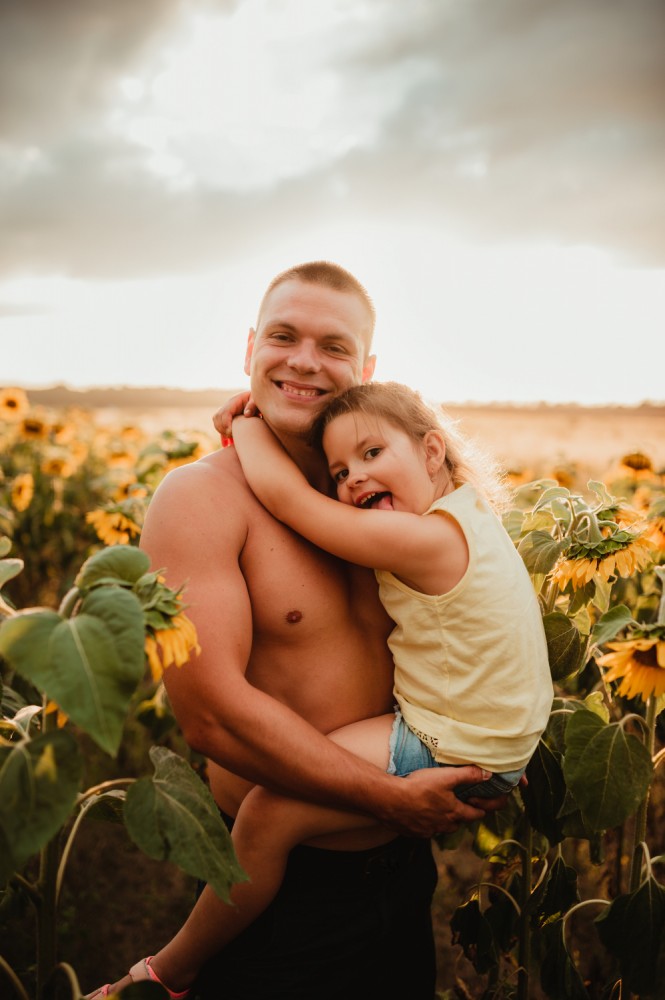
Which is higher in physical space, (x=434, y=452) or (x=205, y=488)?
(x=434, y=452)

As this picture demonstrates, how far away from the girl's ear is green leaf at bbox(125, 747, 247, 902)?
1121 millimetres

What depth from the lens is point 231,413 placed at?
2379 mm

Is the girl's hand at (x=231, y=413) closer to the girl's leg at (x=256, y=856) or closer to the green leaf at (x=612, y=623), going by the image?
the girl's leg at (x=256, y=856)

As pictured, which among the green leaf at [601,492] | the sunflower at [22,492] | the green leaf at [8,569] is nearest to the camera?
the green leaf at [8,569]

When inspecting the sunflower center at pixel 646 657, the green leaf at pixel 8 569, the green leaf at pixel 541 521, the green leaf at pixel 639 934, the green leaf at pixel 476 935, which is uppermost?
the green leaf at pixel 541 521

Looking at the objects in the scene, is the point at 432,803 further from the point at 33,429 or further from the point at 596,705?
the point at 33,429

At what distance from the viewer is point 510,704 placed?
5.85 feet

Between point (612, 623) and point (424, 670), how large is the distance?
20.3 inches

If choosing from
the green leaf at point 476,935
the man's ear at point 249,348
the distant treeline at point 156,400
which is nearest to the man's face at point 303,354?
the man's ear at point 249,348

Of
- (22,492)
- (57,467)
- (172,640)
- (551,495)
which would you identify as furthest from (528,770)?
(57,467)

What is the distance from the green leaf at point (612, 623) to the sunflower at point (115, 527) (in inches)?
94.2

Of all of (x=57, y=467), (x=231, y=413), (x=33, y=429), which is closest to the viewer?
(x=231, y=413)

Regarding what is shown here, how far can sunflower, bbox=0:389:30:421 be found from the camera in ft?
23.6

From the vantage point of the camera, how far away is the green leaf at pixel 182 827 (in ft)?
3.83
